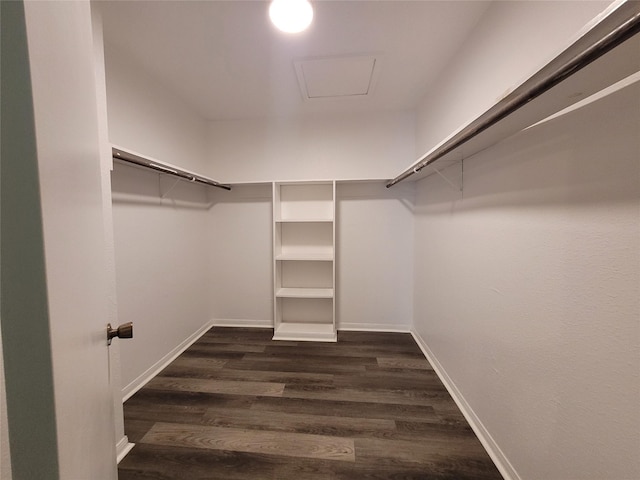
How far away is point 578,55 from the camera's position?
59 cm

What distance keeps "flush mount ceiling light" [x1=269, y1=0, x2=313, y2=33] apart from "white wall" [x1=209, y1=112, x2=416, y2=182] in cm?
126

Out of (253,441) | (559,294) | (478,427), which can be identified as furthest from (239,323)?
(559,294)

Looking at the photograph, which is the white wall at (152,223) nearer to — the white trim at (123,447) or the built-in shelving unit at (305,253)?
the white trim at (123,447)

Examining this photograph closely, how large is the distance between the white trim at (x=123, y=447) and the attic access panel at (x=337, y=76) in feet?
8.80

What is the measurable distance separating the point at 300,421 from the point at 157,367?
1371 millimetres

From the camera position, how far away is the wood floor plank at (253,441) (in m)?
1.32

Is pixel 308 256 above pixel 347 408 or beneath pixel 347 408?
above

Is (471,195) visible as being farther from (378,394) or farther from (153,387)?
(153,387)

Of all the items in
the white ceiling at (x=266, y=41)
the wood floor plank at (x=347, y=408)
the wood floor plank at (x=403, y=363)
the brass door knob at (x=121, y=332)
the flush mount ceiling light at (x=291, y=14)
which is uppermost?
the white ceiling at (x=266, y=41)

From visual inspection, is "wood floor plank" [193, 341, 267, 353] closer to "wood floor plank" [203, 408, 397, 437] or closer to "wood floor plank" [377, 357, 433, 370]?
"wood floor plank" [203, 408, 397, 437]

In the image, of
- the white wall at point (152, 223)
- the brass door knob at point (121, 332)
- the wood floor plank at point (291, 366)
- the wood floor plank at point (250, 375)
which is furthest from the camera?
the wood floor plank at point (291, 366)

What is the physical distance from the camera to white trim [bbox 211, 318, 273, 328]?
9.57 feet

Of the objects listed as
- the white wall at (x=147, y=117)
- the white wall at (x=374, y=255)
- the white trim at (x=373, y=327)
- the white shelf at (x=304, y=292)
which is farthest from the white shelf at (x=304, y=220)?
the white trim at (x=373, y=327)

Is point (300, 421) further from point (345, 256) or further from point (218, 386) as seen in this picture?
point (345, 256)
